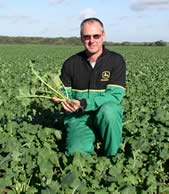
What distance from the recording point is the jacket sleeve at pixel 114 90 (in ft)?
17.7

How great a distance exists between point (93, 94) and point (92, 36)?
2.09ft

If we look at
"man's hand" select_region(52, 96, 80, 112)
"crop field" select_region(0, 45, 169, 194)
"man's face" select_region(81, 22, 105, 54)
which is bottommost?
"crop field" select_region(0, 45, 169, 194)

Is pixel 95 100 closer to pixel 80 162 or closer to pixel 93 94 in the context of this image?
pixel 93 94

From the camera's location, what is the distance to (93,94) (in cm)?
559

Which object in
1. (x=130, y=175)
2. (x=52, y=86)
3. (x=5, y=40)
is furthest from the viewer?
(x=5, y=40)

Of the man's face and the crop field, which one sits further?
the man's face

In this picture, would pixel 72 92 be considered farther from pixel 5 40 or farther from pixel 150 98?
pixel 5 40

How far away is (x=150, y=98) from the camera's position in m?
9.82

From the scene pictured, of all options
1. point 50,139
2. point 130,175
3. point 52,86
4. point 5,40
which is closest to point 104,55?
point 52,86

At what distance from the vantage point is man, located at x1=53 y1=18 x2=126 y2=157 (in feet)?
17.4

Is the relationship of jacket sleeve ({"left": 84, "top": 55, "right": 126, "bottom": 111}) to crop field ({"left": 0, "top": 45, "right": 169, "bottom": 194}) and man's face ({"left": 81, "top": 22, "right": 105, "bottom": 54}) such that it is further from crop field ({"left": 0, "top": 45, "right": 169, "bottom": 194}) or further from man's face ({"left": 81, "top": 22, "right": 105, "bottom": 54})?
crop field ({"left": 0, "top": 45, "right": 169, "bottom": 194})

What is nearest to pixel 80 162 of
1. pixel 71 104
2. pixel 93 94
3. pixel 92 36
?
pixel 71 104

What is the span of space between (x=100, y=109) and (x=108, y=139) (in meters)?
0.32

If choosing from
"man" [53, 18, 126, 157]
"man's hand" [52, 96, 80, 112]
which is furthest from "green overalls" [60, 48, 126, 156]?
"man's hand" [52, 96, 80, 112]
